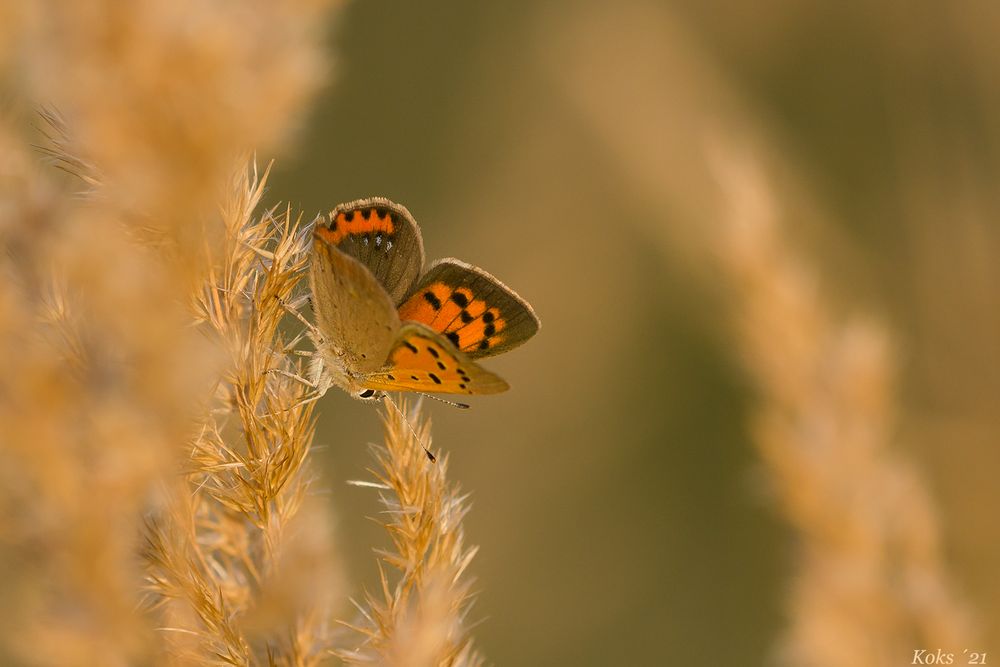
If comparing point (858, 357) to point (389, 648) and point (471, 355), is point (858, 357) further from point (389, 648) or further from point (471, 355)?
point (389, 648)

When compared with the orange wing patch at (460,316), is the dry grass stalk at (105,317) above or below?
below

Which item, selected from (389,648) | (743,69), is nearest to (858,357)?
(389,648)

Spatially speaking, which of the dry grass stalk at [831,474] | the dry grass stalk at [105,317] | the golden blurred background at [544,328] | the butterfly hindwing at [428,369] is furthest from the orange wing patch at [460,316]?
the dry grass stalk at [105,317]
